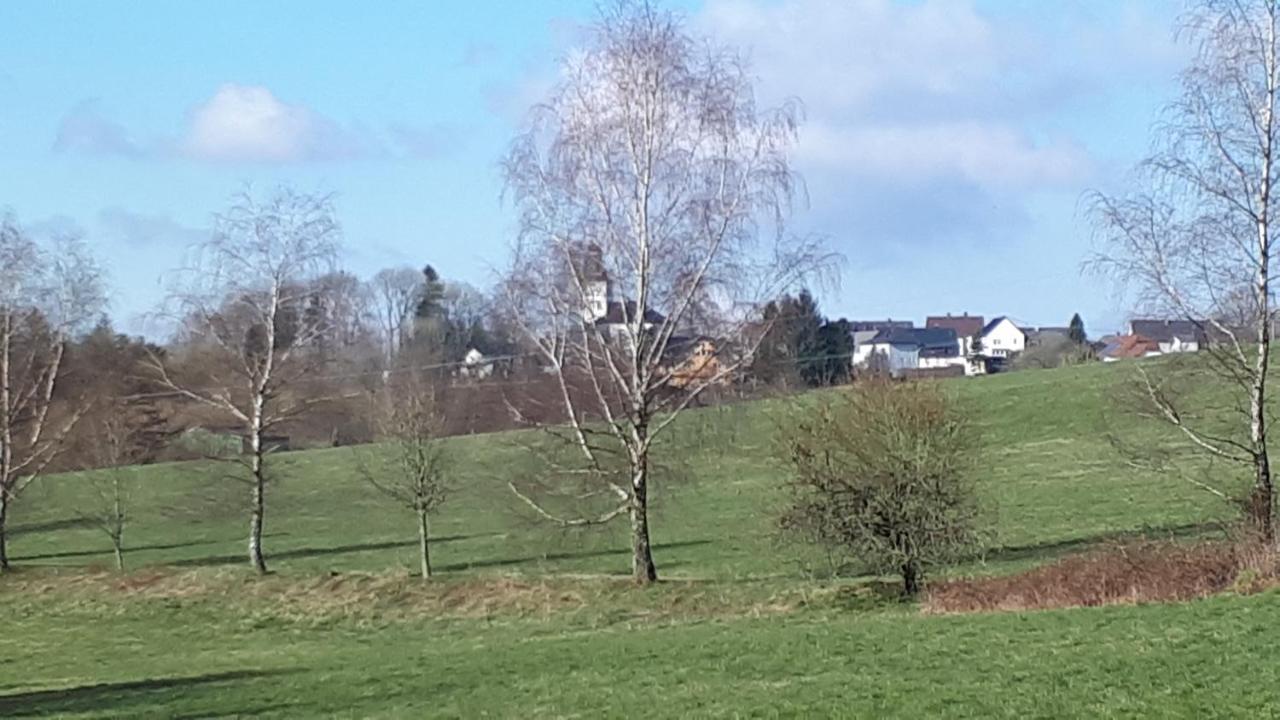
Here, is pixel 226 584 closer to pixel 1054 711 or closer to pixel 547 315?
pixel 547 315

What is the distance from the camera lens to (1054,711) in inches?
512

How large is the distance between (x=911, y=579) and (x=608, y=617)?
5988 mm

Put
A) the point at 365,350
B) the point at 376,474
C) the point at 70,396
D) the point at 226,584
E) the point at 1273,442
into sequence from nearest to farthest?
the point at 226,584
the point at 1273,442
the point at 70,396
the point at 376,474
the point at 365,350

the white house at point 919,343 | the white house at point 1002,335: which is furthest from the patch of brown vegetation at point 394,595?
the white house at point 1002,335

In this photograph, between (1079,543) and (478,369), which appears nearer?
(1079,543)

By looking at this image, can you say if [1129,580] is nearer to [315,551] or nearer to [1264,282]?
[1264,282]

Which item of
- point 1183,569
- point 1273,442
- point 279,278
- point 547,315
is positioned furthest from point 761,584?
point 1273,442

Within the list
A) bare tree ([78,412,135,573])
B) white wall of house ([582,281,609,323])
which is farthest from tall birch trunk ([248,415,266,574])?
white wall of house ([582,281,609,323])

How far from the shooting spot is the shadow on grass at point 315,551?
1907 inches

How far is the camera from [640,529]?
32125 mm

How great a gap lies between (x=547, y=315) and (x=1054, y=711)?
68.2 feet

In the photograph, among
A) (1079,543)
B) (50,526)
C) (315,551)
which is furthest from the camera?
(50,526)

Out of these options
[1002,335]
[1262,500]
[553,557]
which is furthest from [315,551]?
[1002,335]

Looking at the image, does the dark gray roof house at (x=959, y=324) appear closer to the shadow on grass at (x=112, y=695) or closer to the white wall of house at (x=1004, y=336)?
the white wall of house at (x=1004, y=336)
